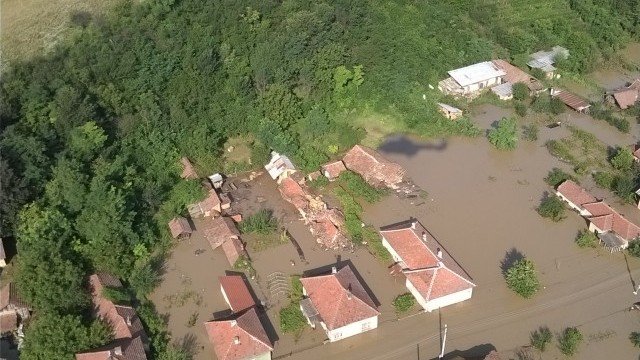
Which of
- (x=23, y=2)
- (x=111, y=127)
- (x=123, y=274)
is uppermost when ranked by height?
(x=23, y=2)

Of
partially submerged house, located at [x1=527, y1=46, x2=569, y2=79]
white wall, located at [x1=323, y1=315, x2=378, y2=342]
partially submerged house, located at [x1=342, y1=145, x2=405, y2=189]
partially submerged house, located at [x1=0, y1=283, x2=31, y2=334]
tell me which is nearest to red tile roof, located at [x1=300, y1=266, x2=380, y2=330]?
white wall, located at [x1=323, y1=315, x2=378, y2=342]

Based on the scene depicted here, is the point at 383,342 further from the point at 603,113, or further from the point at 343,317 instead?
the point at 603,113

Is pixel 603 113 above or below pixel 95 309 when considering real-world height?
below

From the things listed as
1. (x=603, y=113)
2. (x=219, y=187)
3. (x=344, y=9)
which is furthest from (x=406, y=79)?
(x=219, y=187)

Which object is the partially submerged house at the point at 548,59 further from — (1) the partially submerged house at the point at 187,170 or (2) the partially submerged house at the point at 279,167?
(1) the partially submerged house at the point at 187,170

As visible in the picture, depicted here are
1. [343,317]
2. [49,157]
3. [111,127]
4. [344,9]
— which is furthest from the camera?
[344,9]

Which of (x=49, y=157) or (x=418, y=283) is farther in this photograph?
(x=49, y=157)

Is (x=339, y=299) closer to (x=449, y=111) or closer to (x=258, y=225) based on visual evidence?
(x=258, y=225)

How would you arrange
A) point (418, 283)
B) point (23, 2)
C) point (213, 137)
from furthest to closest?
point (23, 2)
point (213, 137)
point (418, 283)

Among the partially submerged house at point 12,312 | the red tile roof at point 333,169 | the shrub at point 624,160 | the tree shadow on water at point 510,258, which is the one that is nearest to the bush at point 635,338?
the tree shadow on water at point 510,258
